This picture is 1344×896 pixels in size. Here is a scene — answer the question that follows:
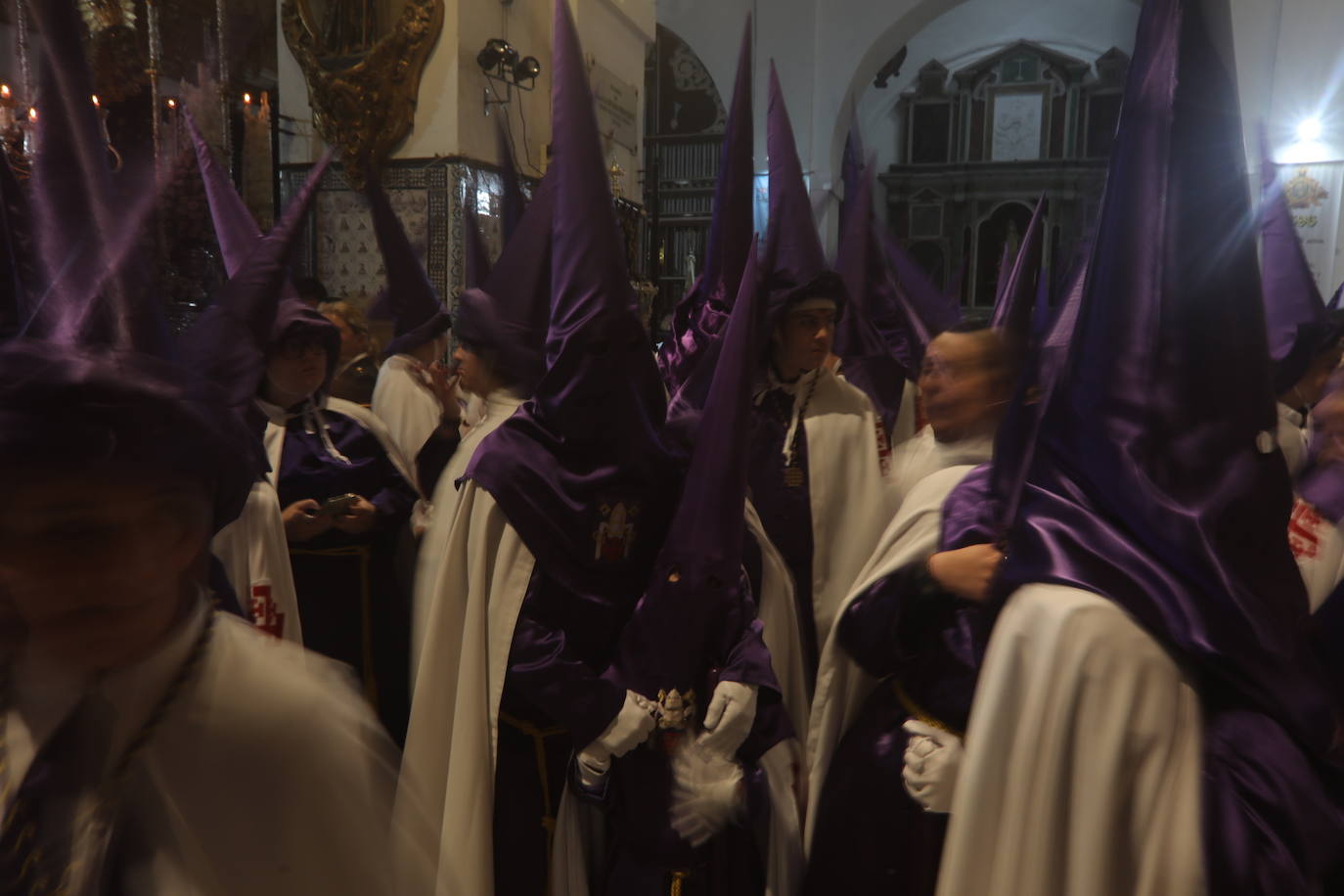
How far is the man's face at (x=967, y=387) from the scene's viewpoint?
2547 millimetres

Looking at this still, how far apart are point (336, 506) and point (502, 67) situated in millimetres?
6525

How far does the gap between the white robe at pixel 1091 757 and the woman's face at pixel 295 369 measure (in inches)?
114

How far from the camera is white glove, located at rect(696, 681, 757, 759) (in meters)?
2.31

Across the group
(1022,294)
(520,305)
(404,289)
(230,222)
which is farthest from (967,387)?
(404,289)

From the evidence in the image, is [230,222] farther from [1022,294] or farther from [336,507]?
[1022,294]

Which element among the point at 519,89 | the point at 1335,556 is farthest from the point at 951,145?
the point at 1335,556

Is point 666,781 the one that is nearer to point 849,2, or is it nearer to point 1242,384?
point 1242,384

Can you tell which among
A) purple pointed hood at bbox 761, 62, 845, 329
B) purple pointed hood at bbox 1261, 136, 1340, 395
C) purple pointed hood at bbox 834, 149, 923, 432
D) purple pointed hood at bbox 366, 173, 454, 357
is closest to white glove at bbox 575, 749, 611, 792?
purple pointed hood at bbox 761, 62, 845, 329

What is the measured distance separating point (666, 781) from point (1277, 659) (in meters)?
1.45

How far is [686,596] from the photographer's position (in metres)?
2.36

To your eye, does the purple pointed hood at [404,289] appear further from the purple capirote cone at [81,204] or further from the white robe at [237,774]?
the white robe at [237,774]

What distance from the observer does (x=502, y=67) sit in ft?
28.7

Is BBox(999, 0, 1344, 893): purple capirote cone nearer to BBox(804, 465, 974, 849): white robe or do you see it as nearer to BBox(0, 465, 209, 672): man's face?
BBox(804, 465, 974, 849): white robe

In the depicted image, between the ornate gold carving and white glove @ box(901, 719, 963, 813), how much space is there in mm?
7848
